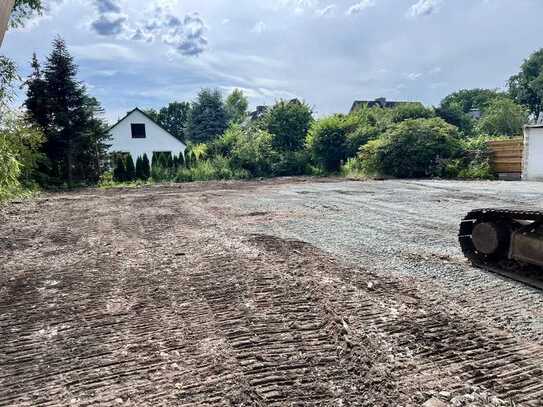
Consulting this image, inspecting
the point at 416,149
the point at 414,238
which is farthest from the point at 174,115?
the point at 414,238

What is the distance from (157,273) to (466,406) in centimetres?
327

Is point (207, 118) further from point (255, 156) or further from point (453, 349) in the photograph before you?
point (453, 349)

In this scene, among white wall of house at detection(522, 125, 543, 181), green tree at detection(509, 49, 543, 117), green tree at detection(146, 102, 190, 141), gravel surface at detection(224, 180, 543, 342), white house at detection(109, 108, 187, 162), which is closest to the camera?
gravel surface at detection(224, 180, 543, 342)

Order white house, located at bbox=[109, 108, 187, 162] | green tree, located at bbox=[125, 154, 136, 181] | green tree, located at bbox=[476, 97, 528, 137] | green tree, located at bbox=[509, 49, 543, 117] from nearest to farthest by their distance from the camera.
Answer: green tree, located at bbox=[125, 154, 136, 181], white house, located at bbox=[109, 108, 187, 162], green tree, located at bbox=[476, 97, 528, 137], green tree, located at bbox=[509, 49, 543, 117]

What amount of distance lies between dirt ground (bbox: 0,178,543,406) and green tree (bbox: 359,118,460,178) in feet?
54.8

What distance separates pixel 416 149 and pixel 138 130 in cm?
2618

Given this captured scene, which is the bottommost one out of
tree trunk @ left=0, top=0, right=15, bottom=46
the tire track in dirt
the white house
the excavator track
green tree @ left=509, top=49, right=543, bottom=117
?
the tire track in dirt

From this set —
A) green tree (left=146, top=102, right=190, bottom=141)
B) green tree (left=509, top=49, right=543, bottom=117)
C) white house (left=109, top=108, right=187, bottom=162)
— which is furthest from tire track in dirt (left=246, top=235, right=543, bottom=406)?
green tree (left=146, top=102, right=190, bottom=141)

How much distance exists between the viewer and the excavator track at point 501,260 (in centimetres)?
406

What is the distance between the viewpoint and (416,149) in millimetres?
22016

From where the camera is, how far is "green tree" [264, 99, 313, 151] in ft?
110

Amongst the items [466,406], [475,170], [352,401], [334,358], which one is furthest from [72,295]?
[475,170]

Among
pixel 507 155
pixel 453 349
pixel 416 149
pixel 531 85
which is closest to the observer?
pixel 453 349

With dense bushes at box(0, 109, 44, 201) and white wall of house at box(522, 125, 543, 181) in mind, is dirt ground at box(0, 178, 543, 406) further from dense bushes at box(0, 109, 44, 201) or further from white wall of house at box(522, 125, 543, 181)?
white wall of house at box(522, 125, 543, 181)
